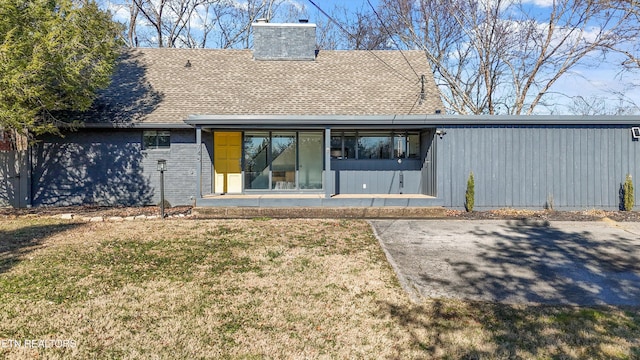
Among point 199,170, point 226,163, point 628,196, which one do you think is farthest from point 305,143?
point 628,196

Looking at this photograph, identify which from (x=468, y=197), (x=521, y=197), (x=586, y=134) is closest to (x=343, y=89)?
(x=468, y=197)

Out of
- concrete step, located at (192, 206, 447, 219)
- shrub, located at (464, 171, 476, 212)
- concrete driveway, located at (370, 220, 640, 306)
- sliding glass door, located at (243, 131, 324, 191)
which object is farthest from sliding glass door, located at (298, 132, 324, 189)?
shrub, located at (464, 171, 476, 212)

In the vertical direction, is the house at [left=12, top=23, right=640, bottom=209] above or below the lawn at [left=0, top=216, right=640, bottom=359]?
above

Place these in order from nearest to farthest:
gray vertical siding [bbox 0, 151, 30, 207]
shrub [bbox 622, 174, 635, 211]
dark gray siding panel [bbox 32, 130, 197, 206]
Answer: shrub [bbox 622, 174, 635, 211], gray vertical siding [bbox 0, 151, 30, 207], dark gray siding panel [bbox 32, 130, 197, 206]

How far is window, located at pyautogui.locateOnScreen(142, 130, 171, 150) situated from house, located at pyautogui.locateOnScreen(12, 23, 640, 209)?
3 centimetres

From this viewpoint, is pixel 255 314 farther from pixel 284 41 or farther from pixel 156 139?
pixel 284 41

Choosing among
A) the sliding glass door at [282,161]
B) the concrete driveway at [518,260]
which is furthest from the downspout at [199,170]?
the concrete driveway at [518,260]

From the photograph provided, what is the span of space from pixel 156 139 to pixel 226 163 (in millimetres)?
2204

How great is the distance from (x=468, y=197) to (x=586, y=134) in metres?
3.66

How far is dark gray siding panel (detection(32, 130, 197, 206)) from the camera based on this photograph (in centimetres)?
1125

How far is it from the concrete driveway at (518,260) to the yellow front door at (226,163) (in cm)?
514

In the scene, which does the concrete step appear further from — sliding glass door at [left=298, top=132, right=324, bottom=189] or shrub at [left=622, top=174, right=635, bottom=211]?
shrub at [left=622, top=174, right=635, bottom=211]

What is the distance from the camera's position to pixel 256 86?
12820 mm

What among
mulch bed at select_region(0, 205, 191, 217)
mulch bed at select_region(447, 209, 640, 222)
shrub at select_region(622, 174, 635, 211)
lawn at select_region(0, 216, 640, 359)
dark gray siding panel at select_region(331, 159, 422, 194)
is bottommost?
lawn at select_region(0, 216, 640, 359)
